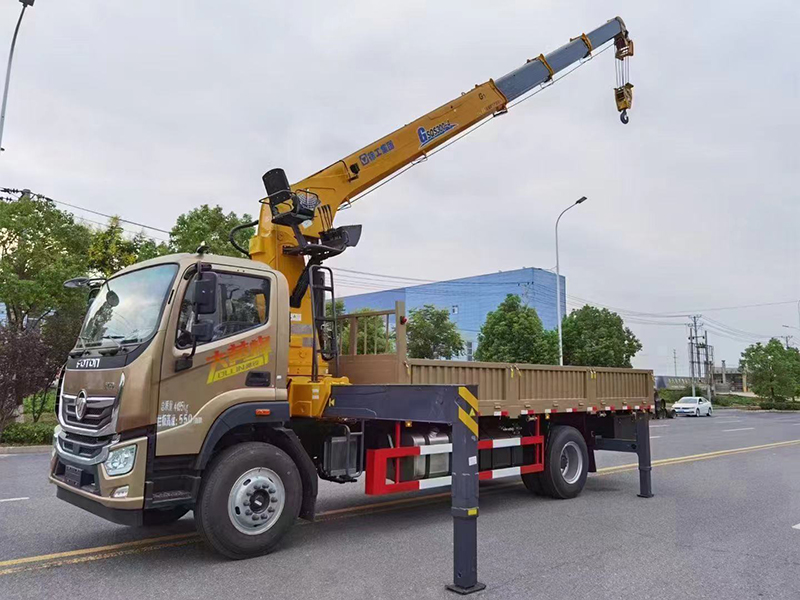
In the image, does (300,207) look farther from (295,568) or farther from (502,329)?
(502,329)

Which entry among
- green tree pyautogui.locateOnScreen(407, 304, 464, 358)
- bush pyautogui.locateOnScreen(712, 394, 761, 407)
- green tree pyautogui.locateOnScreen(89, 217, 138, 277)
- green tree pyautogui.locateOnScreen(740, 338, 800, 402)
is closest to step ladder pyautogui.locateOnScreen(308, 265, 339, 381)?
green tree pyautogui.locateOnScreen(89, 217, 138, 277)

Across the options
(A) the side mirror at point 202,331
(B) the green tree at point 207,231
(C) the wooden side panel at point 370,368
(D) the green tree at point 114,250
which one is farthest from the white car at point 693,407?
(A) the side mirror at point 202,331

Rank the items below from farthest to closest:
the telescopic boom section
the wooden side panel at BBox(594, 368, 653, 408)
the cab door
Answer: the wooden side panel at BBox(594, 368, 653, 408), the telescopic boom section, the cab door

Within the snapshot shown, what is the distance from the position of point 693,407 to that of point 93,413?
141 ft

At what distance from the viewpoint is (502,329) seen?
35312mm

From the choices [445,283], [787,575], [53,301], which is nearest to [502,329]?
[53,301]

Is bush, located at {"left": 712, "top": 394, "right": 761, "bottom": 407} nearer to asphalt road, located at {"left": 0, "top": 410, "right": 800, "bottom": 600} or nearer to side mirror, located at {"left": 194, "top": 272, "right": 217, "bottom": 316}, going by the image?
asphalt road, located at {"left": 0, "top": 410, "right": 800, "bottom": 600}

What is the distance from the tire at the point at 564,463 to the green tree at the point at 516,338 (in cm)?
2474

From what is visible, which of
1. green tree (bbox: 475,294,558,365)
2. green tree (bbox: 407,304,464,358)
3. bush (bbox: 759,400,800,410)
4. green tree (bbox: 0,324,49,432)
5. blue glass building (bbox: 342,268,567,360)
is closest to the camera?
green tree (bbox: 0,324,49,432)

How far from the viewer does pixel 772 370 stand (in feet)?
186

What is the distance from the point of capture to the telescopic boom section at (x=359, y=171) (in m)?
7.55

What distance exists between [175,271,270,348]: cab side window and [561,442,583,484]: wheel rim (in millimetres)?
5315

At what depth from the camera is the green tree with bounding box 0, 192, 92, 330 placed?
58.3ft

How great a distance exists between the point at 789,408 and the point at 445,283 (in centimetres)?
3416
